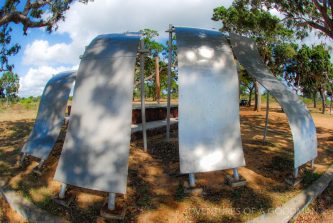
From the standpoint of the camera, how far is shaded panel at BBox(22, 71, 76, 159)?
6684mm

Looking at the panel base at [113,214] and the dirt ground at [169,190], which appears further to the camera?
the dirt ground at [169,190]

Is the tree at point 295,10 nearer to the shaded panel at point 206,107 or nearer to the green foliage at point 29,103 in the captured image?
the shaded panel at point 206,107

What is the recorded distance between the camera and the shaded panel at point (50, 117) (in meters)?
6.68

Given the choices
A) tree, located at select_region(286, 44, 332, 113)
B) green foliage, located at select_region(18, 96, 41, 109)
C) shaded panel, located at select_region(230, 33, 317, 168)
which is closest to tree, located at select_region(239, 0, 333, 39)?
shaded panel, located at select_region(230, 33, 317, 168)

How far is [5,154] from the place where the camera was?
8.87m

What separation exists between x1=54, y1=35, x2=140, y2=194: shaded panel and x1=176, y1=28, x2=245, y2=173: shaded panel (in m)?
1.06

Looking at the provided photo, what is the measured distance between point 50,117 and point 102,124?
275cm

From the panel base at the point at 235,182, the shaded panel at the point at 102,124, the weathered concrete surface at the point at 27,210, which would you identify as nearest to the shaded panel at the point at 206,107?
the panel base at the point at 235,182

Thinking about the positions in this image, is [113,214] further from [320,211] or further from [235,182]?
[320,211]

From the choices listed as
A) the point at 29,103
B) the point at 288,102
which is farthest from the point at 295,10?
the point at 29,103

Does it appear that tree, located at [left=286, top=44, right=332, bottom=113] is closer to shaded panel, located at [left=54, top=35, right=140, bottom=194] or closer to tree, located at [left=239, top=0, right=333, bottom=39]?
tree, located at [left=239, top=0, right=333, bottom=39]

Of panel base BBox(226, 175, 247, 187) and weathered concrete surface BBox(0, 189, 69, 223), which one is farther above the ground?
panel base BBox(226, 175, 247, 187)

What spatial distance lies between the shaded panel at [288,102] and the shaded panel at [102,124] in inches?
118

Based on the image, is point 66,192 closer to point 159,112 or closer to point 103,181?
point 103,181
